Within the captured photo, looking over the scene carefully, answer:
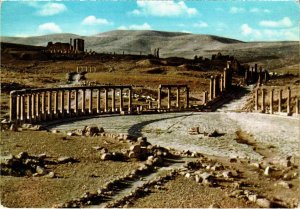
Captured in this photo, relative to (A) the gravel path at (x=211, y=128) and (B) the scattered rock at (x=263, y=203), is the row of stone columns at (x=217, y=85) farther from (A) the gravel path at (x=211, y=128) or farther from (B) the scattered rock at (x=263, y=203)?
(B) the scattered rock at (x=263, y=203)

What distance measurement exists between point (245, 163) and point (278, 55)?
529 feet

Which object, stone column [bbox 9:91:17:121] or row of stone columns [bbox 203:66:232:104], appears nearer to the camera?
stone column [bbox 9:91:17:121]

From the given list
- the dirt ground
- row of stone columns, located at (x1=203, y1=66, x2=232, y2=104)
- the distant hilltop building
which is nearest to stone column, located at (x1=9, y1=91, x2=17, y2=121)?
the dirt ground

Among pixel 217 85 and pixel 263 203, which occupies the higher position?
pixel 217 85

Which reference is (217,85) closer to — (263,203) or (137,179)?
(137,179)

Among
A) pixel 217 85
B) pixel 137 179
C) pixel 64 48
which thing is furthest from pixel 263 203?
pixel 64 48

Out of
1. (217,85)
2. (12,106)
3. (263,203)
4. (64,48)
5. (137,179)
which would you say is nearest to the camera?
(263,203)

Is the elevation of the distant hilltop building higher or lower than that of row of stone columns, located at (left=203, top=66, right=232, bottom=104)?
higher

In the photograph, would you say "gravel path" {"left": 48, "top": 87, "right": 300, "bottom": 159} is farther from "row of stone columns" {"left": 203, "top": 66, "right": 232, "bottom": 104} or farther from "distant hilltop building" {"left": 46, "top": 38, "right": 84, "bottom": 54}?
"distant hilltop building" {"left": 46, "top": 38, "right": 84, "bottom": 54}

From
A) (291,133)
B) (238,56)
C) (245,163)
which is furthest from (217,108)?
(238,56)

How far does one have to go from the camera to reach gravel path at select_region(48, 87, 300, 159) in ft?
89.8

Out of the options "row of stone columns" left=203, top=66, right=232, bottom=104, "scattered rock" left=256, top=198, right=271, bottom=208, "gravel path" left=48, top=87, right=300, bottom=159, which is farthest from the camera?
"row of stone columns" left=203, top=66, right=232, bottom=104

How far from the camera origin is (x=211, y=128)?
114ft

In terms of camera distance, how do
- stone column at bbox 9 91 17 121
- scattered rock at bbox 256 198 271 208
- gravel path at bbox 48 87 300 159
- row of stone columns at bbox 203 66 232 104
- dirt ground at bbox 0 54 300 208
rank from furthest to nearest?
1. row of stone columns at bbox 203 66 232 104
2. stone column at bbox 9 91 17 121
3. gravel path at bbox 48 87 300 159
4. dirt ground at bbox 0 54 300 208
5. scattered rock at bbox 256 198 271 208
